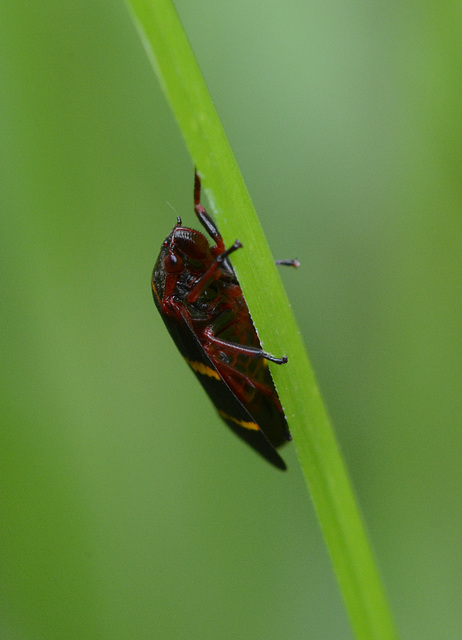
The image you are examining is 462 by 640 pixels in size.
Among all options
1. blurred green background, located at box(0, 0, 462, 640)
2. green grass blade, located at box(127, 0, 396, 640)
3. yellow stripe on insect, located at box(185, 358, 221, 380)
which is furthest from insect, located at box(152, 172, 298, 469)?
green grass blade, located at box(127, 0, 396, 640)

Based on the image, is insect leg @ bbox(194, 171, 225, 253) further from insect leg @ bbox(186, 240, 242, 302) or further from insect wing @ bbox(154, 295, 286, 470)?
insect wing @ bbox(154, 295, 286, 470)

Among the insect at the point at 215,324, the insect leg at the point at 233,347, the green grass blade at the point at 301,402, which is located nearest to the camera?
the green grass blade at the point at 301,402

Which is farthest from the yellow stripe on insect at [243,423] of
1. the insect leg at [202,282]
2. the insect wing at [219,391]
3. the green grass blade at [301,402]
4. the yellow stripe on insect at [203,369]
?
the green grass blade at [301,402]

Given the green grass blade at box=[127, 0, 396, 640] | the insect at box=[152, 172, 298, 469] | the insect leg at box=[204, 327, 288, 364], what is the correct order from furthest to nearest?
the insect at box=[152, 172, 298, 469], the insect leg at box=[204, 327, 288, 364], the green grass blade at box=[127, 0, 396, 640]

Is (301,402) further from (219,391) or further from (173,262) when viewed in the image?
(173,262)

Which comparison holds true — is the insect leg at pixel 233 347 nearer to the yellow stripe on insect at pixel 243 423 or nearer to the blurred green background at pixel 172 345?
the yellow stripe on insect at pixel 243 423

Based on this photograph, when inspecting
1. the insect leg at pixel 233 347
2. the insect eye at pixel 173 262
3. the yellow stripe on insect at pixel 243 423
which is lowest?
the yellow stripe on insect at pixel 243 423

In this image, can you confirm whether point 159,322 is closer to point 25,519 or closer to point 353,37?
point 25,519
